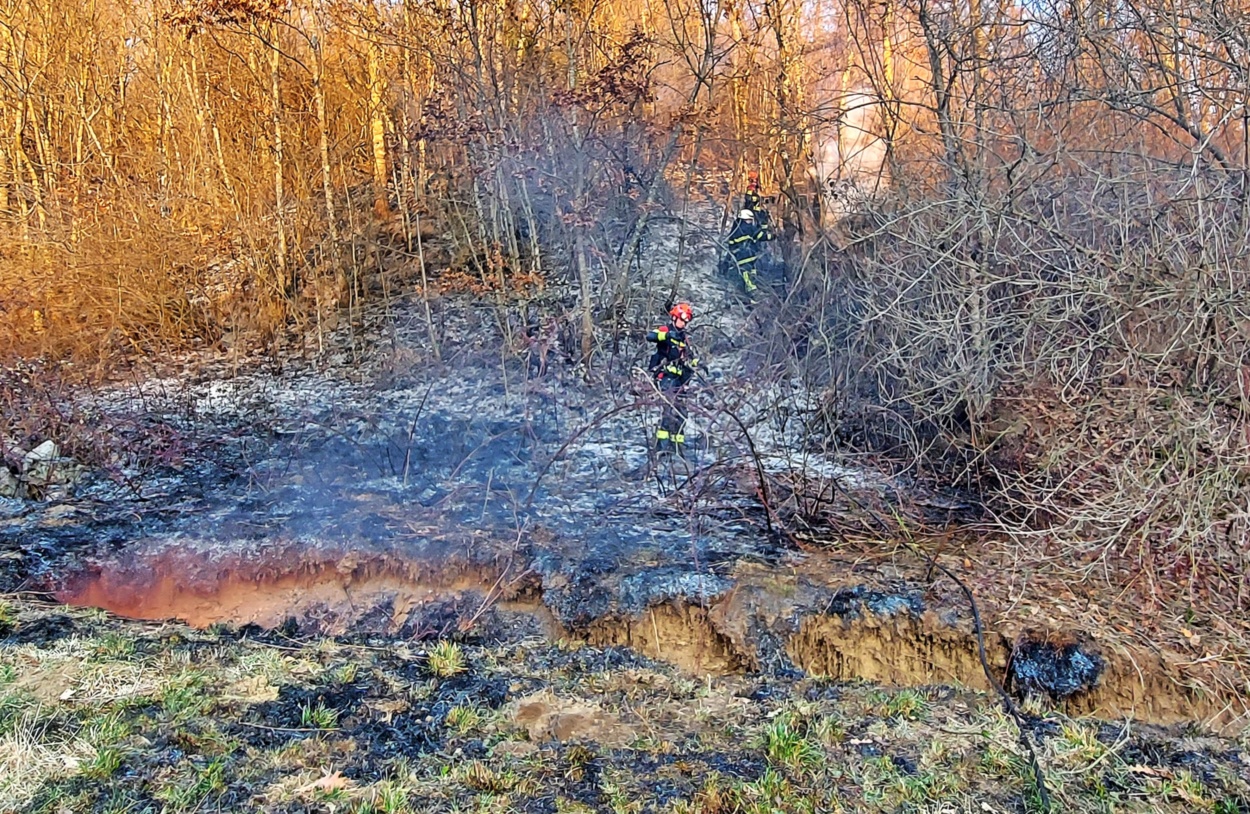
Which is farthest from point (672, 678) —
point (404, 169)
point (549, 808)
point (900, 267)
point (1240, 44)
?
point (404, 169)

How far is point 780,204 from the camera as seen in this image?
11.9 metres

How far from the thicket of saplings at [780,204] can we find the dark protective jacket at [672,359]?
166cm

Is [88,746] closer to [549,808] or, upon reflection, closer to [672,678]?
[549,808]

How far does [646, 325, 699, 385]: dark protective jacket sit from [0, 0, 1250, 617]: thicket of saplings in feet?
5.43

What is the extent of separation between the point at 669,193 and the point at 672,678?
1061cm

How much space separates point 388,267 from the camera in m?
13.8

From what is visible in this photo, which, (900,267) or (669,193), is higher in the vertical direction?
(669,193)

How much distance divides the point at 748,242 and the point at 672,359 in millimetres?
4230

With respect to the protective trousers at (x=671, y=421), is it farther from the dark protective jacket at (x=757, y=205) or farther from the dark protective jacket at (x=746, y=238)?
the dark protective jacket at (x=757, y=205)

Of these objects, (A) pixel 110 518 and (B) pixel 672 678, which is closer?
(B) pixel 672 678

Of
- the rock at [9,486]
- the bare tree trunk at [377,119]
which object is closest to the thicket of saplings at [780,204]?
the bare tree trunk at [377,119]

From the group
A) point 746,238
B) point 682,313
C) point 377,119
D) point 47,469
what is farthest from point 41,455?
point 746,238

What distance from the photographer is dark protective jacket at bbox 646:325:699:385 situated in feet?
26.1

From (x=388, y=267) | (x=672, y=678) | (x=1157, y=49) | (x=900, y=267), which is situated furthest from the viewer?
(x=388, y=267)
